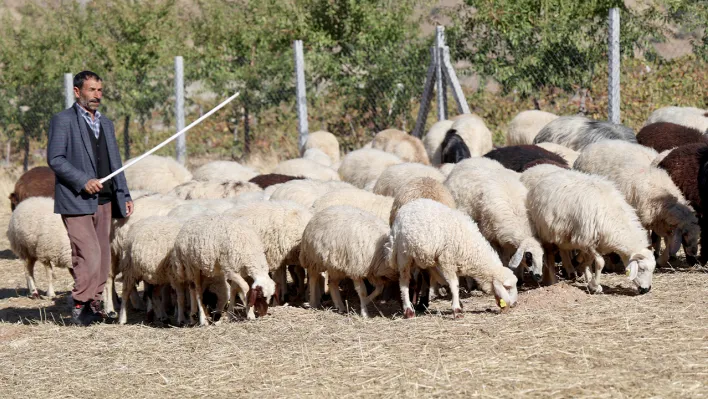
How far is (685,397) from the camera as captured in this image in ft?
16.0

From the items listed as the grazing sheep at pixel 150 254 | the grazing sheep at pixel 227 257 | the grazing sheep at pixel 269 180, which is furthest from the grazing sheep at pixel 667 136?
the grazing sheep at pixel 150 254

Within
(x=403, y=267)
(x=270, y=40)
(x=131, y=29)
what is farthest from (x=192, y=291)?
(x=131, y=29)

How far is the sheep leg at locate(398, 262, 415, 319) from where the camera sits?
7.39m

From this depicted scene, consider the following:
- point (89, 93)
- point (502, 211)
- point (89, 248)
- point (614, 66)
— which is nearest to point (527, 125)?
point (614, 66)

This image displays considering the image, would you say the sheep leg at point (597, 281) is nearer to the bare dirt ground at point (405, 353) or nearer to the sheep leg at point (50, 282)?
the bare dirt ground at point (405, 353)

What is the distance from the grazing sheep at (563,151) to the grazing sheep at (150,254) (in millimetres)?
5561

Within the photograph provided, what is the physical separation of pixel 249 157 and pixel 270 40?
3414 millimetres

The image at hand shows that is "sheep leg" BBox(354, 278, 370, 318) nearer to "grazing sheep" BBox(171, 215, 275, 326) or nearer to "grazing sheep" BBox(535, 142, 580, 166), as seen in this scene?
"grazing sheep" BBox(171, 215, 275, 326)

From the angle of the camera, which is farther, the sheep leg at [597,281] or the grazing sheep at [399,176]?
the grazing sheep at [399,176]

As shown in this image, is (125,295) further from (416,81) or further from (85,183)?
(416,81)

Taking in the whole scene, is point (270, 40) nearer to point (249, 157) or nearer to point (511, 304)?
point (249, 157)

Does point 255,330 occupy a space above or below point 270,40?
below

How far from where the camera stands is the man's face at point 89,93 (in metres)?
7.66

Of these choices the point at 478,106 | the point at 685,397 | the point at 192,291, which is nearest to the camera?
the point at 685,397
